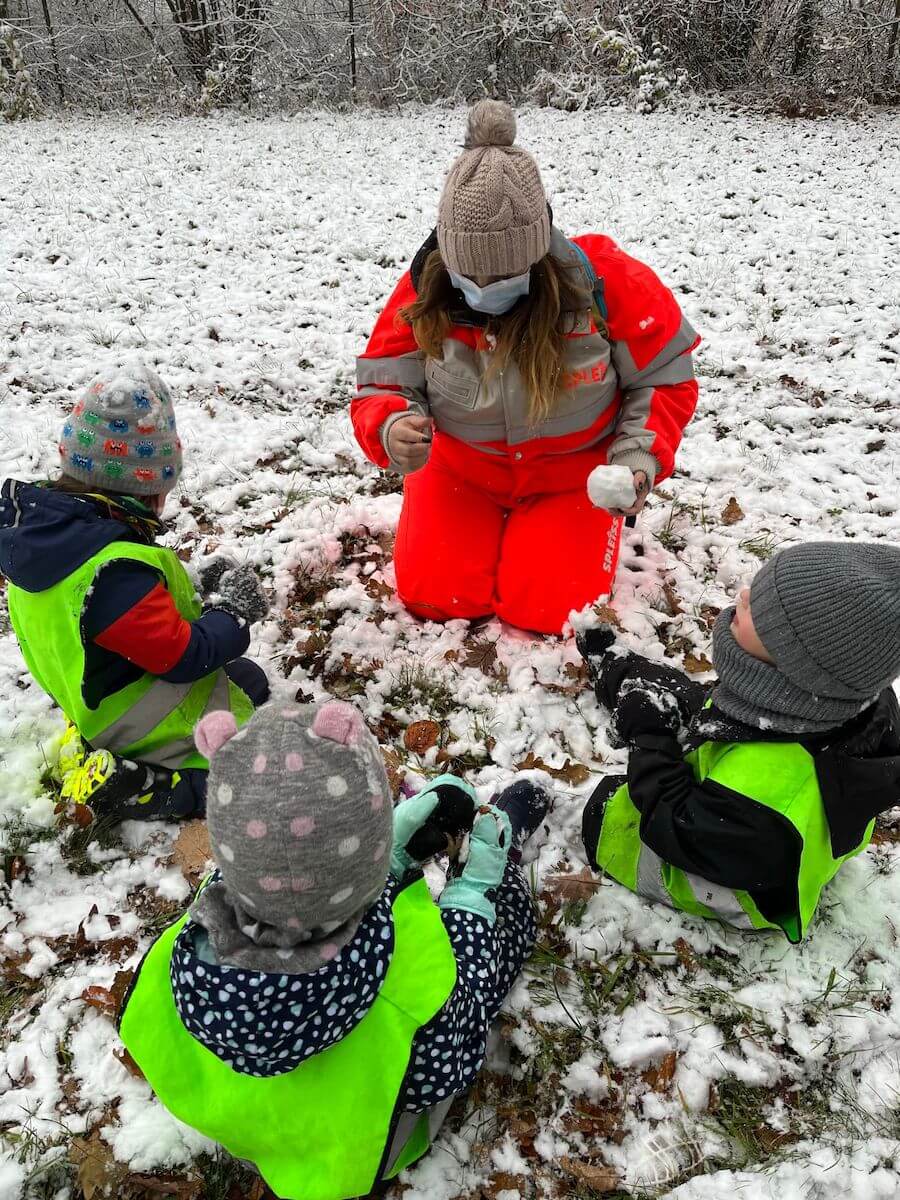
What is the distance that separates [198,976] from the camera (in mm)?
1403

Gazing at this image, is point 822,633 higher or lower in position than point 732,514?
higher

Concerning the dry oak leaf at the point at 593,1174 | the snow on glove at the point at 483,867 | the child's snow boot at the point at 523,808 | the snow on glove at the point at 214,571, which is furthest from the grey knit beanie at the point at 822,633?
the snow on glove at the point at 214,571

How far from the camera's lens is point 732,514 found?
3.87 m

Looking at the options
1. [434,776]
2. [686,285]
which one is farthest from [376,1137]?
[686,285]

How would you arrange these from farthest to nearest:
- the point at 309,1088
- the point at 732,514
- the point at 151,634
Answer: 1. the point at 732,514
2. the point at 151,634
3. the point at 309,1088

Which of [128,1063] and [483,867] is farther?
[483,867]

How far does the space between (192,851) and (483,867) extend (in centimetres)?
105

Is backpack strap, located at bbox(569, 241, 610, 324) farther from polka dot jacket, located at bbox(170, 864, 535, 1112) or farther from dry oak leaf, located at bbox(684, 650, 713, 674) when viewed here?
polka dot jacket, located at bbox(170, 864, 535, 1112)

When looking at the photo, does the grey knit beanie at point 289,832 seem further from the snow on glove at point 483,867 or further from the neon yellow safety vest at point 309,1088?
the snow on glove at point 483,867

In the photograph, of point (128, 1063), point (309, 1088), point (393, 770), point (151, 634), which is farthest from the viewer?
point (393, 770)

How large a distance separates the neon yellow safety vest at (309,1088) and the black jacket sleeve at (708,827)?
0.67 m

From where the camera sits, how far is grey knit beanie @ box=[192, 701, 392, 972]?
4.26 ft

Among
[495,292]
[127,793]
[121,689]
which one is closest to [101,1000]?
[127,793]

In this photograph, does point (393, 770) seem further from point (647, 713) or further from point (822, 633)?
point (822, 633)
